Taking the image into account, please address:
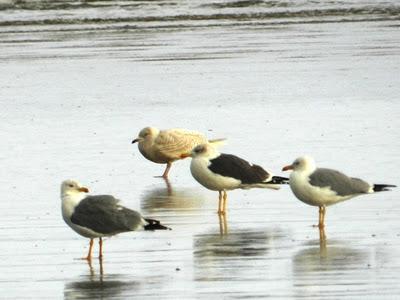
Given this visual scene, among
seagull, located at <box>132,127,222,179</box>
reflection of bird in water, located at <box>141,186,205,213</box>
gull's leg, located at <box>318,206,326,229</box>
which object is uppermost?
seagull, located at <box>132,127,222,179</box>

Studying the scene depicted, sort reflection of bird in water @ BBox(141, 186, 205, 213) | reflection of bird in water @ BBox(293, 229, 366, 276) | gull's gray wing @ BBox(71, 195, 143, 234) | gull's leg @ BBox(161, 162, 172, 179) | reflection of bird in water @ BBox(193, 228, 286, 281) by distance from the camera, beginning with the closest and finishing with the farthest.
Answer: reflection of bird in water @ BBox(193, 228, 286, 281), reflection of bird in water @ BBox(293, 229, 366, 276), gull's gray wing @ BBox(71, 195, 143, 234), reflection of bird in water @ BBox(141, 186, 205, 213), gull's leg @ BBox(161, 162, 172, 179)

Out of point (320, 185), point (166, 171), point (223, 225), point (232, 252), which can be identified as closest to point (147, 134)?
point (166, 171)

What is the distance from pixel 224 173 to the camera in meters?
13.6

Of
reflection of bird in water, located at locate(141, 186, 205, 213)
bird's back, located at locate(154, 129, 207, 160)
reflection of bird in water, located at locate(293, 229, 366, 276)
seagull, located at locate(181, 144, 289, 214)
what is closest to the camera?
reflection of bird in water, located at locate(293, 229, 366, 276)

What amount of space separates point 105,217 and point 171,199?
3.54 m

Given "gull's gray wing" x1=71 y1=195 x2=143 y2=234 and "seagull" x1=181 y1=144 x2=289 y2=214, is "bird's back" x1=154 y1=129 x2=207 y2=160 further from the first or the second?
"gull's gray wing" x1=71 y1=195 x2=143 y2=234

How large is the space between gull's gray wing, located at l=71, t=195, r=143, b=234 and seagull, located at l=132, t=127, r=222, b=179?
17.0 feet

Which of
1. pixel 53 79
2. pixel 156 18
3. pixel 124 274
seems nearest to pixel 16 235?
pixel 124 274

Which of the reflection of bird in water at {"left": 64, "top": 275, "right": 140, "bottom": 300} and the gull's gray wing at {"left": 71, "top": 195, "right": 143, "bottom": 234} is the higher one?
the gull's gray wing at {"left": 71, "top": 195, "right": 143, "bottom": 234}

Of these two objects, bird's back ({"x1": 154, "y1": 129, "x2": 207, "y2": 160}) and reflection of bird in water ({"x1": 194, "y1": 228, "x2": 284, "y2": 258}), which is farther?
bird's back ({"x1": 154, "y1": 129, "x2": 207, "y2": 160})

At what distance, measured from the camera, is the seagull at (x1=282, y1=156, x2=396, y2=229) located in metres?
12.4

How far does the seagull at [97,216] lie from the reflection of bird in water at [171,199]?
244 centimetres

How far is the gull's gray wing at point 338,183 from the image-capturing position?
1241 centimetres

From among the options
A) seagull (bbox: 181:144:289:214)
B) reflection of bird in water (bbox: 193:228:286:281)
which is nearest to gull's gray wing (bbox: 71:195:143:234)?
reflection of bird in water (bbox: 193:228:286:281)
